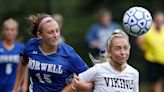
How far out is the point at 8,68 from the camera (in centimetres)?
1212

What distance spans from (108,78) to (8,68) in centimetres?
363

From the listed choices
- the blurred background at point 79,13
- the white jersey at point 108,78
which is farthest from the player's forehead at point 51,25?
the blurred background at point 79,13

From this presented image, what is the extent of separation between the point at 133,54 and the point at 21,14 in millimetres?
3759

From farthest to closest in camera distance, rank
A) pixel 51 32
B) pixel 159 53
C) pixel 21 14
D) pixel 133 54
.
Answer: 1. pixel 133 54
2. pixel 21 14
3. pixel 159 53
4. pixel 51 32

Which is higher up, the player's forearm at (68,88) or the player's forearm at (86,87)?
the player's forearm at (86,87)

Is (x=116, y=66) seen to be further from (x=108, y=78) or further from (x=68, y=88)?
(x=68, y=88)

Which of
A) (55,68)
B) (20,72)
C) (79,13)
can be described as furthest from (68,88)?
(79,13)

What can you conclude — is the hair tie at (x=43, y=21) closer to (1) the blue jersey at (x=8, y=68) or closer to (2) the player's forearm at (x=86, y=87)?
(2) the player's forearm at (x=86, y=87)

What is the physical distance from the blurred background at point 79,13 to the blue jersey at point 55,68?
1003 centimetres

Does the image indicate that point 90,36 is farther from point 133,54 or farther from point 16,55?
point 133,54

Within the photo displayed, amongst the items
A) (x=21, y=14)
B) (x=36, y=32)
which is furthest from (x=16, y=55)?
(x=21, y=14)

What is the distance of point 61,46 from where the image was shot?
9555 mm

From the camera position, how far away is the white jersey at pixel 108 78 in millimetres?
8773

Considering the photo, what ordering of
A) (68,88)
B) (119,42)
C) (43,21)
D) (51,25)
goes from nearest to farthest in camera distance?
(119,42) < (68,88) < (51,25) < (43,21)
